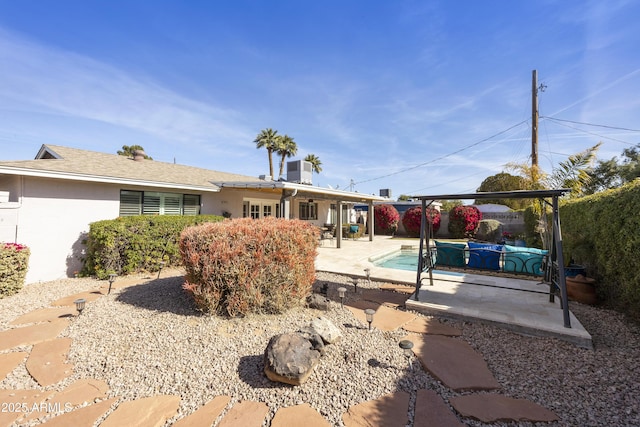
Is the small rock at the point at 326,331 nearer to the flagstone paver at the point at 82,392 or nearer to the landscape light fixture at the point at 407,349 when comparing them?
the landscape light fixture at the point at 407,349

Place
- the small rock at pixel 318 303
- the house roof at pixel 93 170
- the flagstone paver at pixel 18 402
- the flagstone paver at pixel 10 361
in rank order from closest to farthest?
the flagstone paver at pixel 18 402
the flagstone paver at pixel 10 361
the small rock at pixel 318 303
the house roof at pixel 93 170

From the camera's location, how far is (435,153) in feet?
85.3

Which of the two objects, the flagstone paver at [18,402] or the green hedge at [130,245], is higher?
the green hedge at [130,245]

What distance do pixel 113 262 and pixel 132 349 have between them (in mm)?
5283

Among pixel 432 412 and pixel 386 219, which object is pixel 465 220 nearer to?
pixel 386 219

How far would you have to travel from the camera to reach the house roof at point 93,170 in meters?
6.82

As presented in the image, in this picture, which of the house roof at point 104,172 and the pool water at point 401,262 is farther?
the pool water at point 401,262

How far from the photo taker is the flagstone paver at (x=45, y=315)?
4608 millimetres

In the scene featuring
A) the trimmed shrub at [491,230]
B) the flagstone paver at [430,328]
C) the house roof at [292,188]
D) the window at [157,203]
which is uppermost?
the house roof at [292,188]

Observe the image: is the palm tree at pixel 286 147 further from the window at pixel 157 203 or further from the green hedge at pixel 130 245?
the green hedge at pixel 130 245

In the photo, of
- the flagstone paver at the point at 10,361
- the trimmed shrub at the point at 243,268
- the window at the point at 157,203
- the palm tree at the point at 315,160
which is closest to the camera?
the flagstone paver at the point at 10,361

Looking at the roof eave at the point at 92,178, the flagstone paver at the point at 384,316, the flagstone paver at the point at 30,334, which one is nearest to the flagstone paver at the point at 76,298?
the flagstone paver at the point at 30,334

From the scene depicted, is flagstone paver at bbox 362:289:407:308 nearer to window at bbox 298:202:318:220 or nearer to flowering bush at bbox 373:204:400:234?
window at bbox 298:202:318:220

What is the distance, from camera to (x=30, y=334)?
4.07 m
